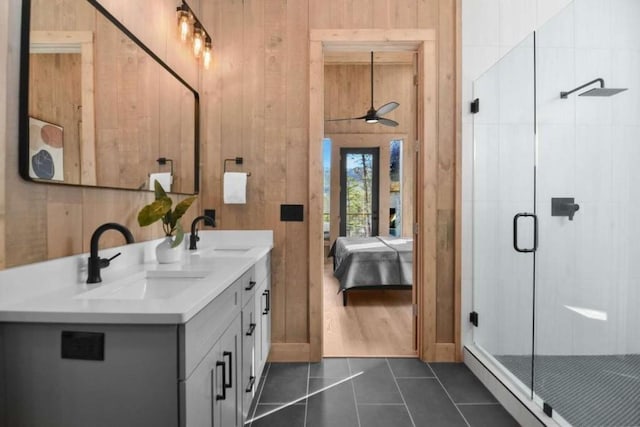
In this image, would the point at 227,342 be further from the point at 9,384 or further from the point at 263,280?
the point at 263,280

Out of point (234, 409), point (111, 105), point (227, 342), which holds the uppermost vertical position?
point (111, 105)

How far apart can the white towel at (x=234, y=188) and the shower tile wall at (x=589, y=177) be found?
5.80 feet

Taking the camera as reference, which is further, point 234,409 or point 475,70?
point 475,70

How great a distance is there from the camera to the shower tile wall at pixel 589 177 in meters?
1.61

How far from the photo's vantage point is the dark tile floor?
1828 mm

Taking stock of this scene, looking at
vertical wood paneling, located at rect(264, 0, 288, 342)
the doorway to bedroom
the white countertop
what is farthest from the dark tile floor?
the doorway to bedroom

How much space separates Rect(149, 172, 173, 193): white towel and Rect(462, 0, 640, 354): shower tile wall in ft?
6.83

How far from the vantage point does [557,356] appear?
1839 mm

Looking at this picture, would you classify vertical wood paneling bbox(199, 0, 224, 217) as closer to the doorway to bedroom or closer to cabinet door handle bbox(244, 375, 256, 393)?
cabinet door handle bbox(244, 375, 256, 393)

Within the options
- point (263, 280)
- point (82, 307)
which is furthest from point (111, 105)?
point (263, 280)

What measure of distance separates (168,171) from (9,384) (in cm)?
131

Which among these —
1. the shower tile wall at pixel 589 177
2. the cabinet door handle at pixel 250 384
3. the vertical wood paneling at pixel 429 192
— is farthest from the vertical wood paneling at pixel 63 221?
the shower tile wall at pixel 589 177

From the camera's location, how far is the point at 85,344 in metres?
0.92

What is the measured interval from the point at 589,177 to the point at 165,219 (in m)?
2.19
